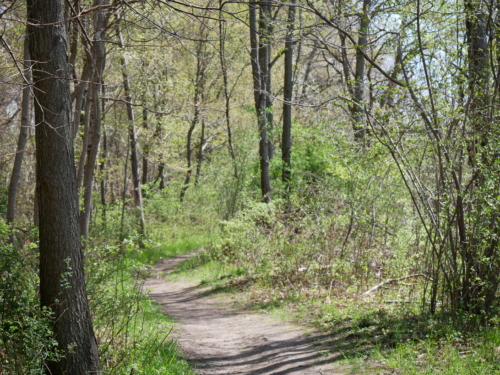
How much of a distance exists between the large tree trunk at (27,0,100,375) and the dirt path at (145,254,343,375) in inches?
86.4

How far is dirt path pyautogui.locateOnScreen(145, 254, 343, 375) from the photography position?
21.1 feet

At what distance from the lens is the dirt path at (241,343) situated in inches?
253

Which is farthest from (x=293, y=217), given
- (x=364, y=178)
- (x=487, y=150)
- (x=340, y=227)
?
(x=487, y=150)

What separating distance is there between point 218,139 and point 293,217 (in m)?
19.8

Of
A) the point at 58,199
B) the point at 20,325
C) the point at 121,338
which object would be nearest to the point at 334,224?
the point at 121,338

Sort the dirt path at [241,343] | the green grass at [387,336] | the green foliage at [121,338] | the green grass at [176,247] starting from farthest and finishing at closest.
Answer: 1. the green grass at [176,247]
2. the dirt path at [241,343]
3. the green grass at [387,336]
4. the green foliage at [121,338]

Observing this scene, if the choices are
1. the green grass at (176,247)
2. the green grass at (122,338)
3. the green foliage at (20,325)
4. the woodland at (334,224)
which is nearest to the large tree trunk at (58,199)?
the woodland at (334,224)

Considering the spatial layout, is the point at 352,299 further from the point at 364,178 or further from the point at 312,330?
the point at 364,178

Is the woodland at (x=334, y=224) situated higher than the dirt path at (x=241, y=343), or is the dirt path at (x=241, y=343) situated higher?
the woodland at (x=334, y=224)

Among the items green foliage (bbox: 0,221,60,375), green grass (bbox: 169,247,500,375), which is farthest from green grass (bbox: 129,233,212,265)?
green foliage (bbox: 0,221,60,375)

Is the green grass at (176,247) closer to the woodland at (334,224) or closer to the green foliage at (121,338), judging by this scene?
the woodland at (334,224)

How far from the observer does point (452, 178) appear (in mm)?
6770

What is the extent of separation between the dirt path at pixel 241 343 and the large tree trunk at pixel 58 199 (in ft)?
7.20

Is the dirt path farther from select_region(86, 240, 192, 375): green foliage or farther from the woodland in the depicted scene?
select_region(86, 240, 192, 375): green foliage
